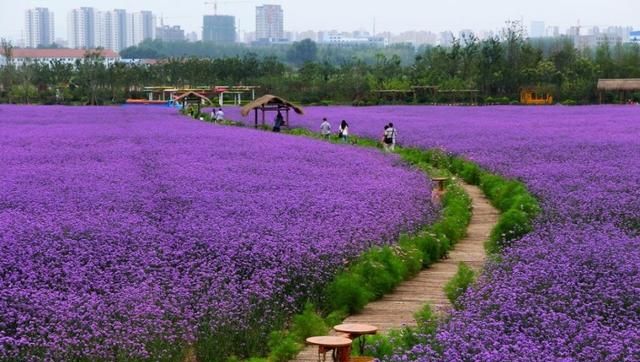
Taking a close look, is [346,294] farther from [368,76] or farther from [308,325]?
[368,76]

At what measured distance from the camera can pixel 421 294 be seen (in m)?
12.8

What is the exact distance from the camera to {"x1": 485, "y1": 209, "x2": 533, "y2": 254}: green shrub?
1441 centimetres

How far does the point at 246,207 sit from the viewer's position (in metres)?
15.0

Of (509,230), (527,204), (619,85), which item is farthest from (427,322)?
(619,85)

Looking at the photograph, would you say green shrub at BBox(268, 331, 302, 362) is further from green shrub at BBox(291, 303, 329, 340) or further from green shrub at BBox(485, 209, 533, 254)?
green shrub at BBox(485, 209, 533, 254)

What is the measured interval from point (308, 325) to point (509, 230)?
19.2 feet

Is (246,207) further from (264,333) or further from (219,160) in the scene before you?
(219,160)

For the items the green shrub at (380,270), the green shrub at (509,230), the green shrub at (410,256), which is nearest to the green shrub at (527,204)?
the green shrub at (509,230)

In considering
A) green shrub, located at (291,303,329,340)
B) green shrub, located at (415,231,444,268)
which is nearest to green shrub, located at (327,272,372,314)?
green shrub, located at (291,303,329,340)

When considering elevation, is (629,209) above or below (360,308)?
above

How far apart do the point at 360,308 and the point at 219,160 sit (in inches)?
545

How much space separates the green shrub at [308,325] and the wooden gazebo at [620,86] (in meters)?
73.3

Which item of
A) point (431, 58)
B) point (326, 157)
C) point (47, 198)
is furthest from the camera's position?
point (431, 58)

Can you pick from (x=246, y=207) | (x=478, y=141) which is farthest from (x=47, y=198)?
(x=478, y=141)
